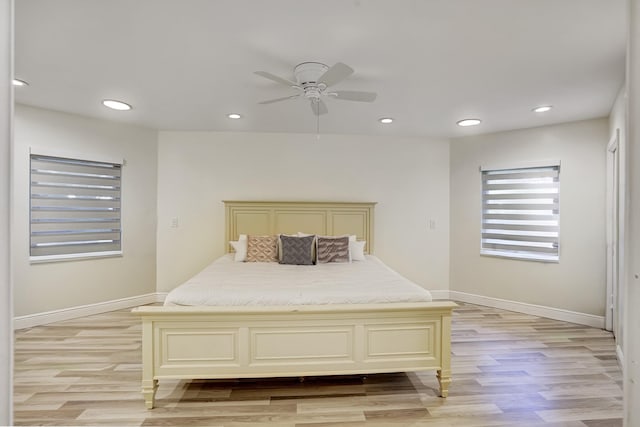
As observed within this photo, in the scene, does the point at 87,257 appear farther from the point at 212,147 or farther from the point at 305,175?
the point at 305,175

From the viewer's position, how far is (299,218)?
458 centimetres

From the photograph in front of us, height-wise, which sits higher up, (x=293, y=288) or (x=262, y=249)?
(x=262, y=249)

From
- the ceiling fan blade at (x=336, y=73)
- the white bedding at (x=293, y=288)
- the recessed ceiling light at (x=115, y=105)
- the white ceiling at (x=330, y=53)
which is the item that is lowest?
the white bedding at (x=293, y=288)

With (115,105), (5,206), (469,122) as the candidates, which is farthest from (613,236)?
(115,105)

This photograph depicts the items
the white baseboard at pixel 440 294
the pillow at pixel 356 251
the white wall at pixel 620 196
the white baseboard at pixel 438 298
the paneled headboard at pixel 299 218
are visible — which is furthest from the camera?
the white baseboard at pixel 440 294

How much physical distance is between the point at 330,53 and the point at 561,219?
3472 millimetres

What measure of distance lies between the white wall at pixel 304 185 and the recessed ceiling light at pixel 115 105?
0.98m

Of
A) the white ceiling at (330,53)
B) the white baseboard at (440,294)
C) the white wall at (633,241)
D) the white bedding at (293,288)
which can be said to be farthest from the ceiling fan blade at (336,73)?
the white baseboard at (440,294)

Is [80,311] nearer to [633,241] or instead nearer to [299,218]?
[299,218]

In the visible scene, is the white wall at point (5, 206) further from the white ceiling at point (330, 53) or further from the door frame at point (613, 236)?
the door frame at point (613, 236)

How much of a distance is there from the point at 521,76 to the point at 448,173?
7.62 feet

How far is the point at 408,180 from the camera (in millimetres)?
4828

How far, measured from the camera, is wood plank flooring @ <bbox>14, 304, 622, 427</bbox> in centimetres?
203

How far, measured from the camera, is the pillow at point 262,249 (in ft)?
12.7
